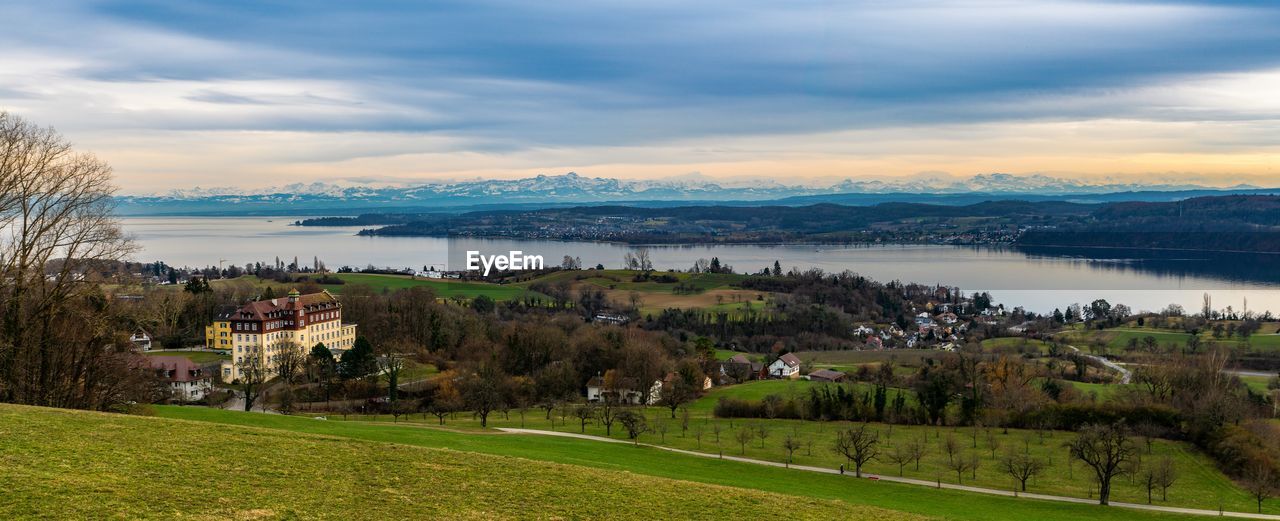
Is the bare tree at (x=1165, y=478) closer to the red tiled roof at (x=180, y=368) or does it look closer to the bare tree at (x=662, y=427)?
the bare tree at (x=662, y=427)

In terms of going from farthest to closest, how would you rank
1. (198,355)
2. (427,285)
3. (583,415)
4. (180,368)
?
(427,285)
(198,355)
(180,368)
(583,415)

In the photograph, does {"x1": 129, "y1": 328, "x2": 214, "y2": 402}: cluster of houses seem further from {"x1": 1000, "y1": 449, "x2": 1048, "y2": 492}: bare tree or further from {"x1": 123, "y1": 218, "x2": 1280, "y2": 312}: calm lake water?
{"x1": 123, "y1": 218, "x2": 1280, "y2": 312}: calm lake water

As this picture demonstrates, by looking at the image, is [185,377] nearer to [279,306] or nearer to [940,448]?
[279,306]

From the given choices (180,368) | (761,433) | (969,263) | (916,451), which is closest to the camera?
(916,451)

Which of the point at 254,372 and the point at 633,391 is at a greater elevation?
the point at 254,372

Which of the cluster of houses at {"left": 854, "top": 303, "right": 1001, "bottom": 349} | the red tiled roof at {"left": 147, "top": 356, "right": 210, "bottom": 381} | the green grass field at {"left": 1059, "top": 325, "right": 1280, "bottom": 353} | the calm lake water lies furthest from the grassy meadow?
the calm lake water

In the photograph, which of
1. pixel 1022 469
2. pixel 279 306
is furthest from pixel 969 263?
pixel 1022 469
